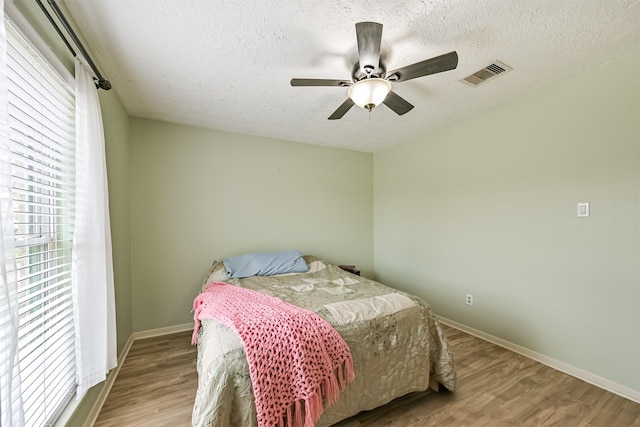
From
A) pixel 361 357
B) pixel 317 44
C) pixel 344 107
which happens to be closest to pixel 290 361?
pixel 361 357

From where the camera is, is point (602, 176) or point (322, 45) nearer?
point (322, 45)

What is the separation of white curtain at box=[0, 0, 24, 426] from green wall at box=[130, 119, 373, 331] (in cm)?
213

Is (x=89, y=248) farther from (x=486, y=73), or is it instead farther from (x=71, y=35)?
(x=486, y=73)

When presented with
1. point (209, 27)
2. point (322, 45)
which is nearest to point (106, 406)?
point (209, 27)

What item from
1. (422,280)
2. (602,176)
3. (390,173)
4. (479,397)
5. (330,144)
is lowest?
(479,397)

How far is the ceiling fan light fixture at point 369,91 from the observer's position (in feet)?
5.01

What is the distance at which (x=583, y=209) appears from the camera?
1.99 m

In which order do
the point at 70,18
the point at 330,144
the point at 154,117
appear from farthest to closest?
the point at 330,144 < the point at 154,117 < the point at 70,18

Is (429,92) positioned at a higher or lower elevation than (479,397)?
higher

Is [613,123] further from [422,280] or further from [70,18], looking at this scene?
[70,18]

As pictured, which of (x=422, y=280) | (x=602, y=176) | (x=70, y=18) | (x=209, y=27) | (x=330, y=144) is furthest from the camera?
(x=330, y=144)

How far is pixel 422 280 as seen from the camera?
329cm

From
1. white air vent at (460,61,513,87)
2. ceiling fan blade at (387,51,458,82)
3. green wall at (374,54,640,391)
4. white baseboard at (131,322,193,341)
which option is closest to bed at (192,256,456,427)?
white baseboard at (131,322,193,341)

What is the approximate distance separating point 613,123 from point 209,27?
282 cm
